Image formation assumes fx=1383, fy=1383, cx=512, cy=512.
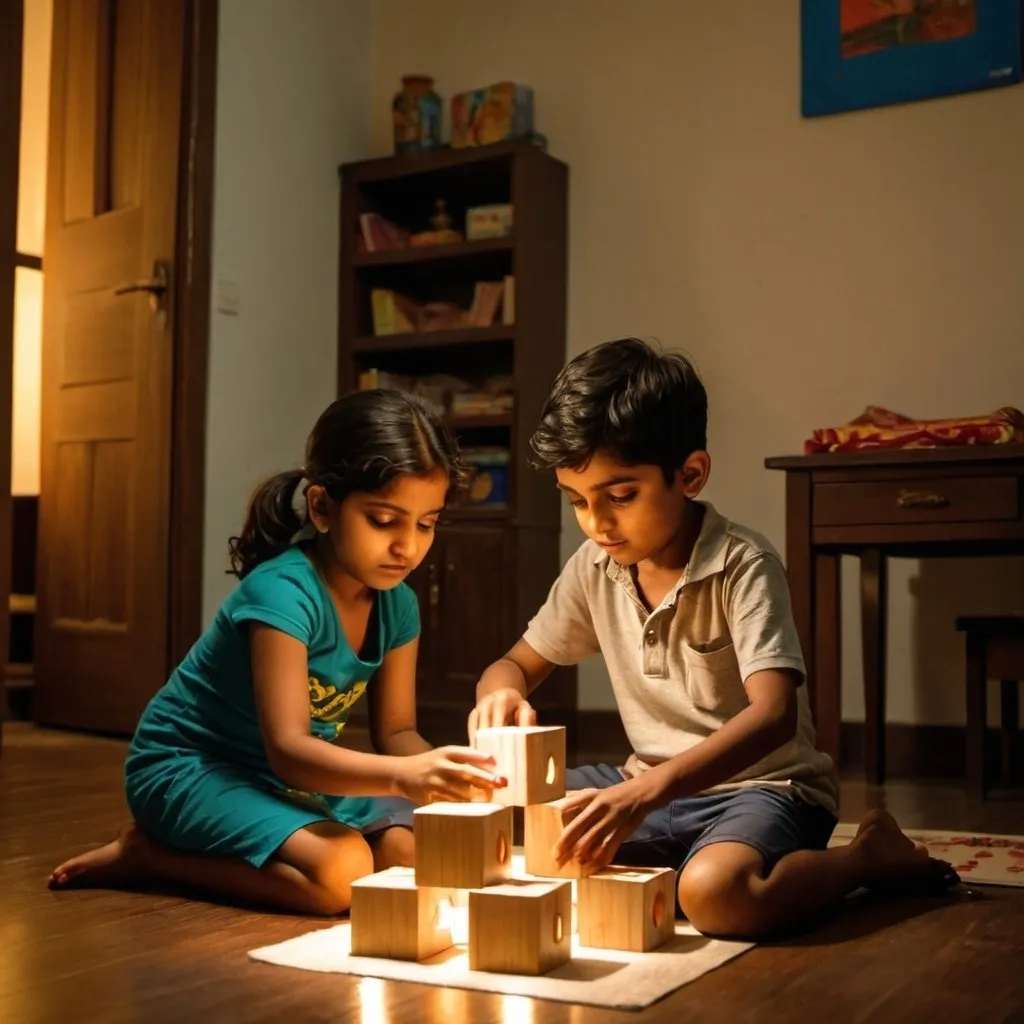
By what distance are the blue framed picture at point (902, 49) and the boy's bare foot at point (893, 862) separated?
2.41 meters

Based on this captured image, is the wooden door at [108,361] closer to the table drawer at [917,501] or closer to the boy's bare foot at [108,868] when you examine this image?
the table drawer at [917,501]

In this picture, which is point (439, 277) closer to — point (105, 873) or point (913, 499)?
point (913, 499)

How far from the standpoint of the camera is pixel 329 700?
1.81 meters

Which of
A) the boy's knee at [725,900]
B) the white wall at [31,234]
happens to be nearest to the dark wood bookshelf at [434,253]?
the white wall at [31,234]

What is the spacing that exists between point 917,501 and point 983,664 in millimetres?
392

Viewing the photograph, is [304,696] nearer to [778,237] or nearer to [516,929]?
[516,929]

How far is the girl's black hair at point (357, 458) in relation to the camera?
170 centimetres

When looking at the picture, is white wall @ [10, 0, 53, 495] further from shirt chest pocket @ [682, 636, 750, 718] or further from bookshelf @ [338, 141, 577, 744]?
shirt chest pocket @ [682, 636, 750, 718]

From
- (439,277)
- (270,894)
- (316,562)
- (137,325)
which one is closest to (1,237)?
(137,325)

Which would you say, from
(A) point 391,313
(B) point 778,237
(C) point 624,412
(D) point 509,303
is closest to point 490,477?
(D) point 509,303

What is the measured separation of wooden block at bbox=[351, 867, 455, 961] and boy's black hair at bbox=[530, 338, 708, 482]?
531 millimetres

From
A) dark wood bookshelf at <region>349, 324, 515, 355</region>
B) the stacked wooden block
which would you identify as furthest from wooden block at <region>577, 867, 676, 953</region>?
dark wood bookshelf at <region>349, 324, 515, 355</region>

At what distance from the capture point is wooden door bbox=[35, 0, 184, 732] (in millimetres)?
3854

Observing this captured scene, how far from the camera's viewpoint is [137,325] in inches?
154
